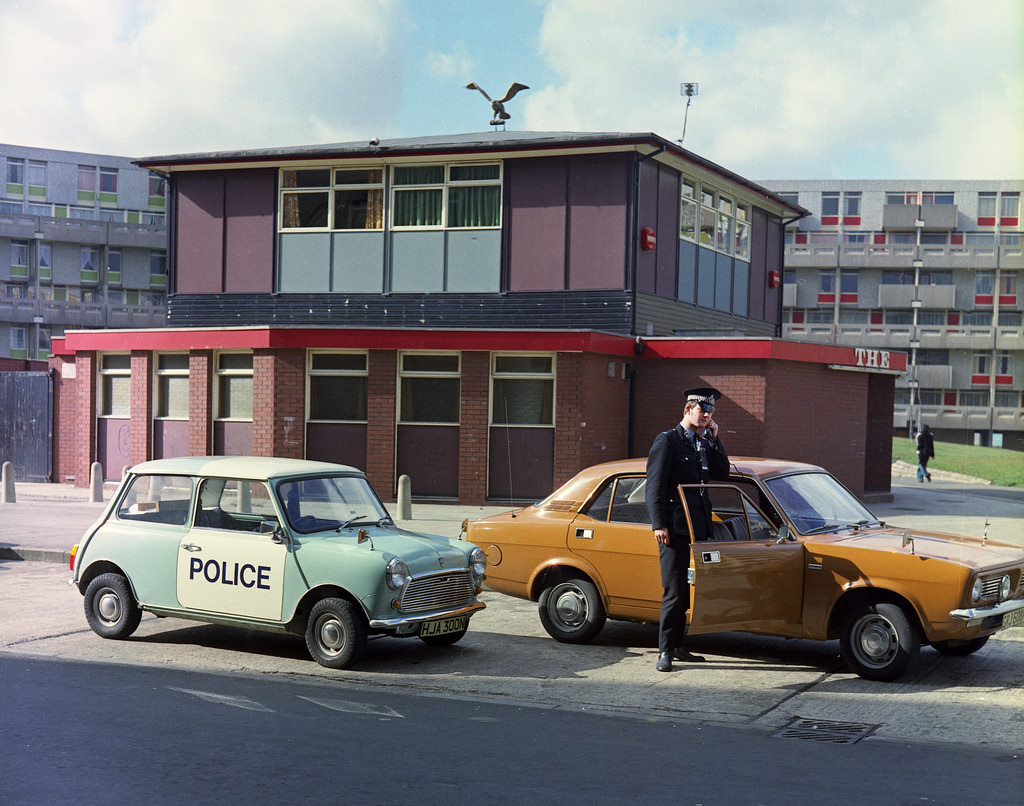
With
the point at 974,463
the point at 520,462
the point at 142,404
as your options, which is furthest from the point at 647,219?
the point at 974,463

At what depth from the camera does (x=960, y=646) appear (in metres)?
8.73

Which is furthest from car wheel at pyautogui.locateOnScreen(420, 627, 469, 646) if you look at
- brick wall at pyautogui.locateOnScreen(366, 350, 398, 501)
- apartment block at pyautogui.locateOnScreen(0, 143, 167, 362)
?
apartment block at pyautogui.locateOnScreen(0, 143, 167, 362)

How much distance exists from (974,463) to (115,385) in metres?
29.8

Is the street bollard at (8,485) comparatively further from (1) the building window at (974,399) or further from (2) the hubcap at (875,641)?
(1) the building window at (974,399)

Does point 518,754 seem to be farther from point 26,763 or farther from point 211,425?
point 211,425

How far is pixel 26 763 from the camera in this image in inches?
224

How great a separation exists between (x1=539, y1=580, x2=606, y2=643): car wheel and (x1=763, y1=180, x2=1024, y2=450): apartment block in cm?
6344

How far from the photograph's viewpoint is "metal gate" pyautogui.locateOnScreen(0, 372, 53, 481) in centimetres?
2531

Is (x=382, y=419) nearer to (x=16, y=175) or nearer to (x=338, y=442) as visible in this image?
(x=338, y=442)

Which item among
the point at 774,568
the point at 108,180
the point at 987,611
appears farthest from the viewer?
the point at 108,180

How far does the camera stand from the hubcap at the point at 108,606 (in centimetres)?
918

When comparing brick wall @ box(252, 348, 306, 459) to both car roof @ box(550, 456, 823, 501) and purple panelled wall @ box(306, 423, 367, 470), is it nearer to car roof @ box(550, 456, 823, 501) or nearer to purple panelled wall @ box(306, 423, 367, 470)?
purple panelled wall @ box(306, 423, 367, 470)

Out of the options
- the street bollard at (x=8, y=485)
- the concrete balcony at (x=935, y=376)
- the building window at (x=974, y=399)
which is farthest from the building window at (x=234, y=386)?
the building window at (x=974, y=399)

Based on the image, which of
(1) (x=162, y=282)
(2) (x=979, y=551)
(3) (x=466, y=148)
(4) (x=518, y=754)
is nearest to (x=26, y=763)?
(4) (x=518, y=754)
